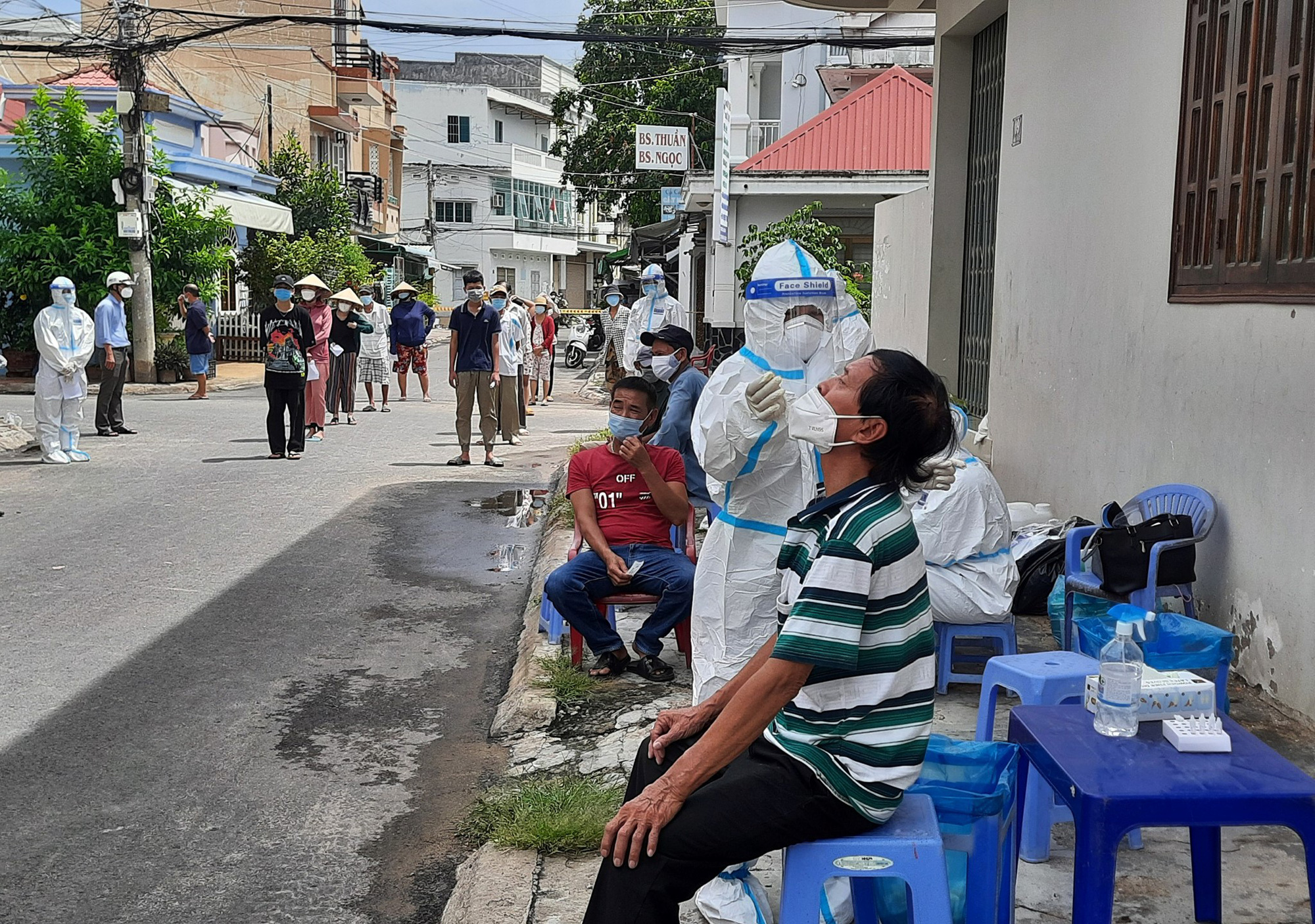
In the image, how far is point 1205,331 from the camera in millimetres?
5793

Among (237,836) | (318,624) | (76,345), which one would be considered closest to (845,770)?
(237,836)

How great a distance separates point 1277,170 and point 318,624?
5329mm

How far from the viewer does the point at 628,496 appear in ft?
19.9

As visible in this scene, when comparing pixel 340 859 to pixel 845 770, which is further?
pixel 340 859

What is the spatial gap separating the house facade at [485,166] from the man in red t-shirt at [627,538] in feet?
191

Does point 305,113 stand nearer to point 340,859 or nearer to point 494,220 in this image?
point 494,220

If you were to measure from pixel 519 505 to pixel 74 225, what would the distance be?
1432cm

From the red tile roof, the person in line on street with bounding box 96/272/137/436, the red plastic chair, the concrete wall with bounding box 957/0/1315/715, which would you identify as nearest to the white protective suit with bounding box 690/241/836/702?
the red plastic chair

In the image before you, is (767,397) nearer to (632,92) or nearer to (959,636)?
(959,636)

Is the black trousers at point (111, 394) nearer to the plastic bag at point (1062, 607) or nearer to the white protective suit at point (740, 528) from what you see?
the plastic bag at point (1062, 607)

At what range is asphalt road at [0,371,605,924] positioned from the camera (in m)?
→ 4.11

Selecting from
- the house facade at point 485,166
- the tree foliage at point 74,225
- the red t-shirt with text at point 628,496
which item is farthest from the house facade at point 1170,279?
the house facade at point 485,166

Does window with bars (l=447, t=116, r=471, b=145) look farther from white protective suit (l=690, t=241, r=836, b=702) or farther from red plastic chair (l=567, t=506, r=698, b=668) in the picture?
white protective suit (l=690, t=241, r=836, b=702)

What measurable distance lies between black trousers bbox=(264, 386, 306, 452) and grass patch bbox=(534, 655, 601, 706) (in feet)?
27.1
